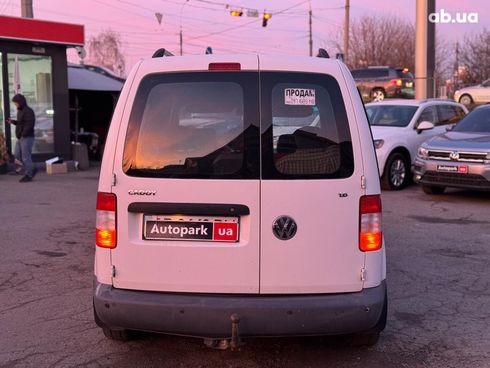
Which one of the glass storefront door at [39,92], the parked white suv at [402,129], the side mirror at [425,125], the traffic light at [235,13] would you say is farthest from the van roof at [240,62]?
the traffic light at [235,13]

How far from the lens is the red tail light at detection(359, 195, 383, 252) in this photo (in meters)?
3.66

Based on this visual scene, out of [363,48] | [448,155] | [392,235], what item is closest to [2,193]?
[392,235]

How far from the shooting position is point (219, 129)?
3.69 meters

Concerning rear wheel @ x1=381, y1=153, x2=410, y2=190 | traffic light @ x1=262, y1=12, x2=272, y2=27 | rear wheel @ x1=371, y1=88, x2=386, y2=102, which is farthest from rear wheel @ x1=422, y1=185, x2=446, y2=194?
rear wheel @ x1=371, y1=88, x2=386, y2=102

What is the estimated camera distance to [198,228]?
364cm

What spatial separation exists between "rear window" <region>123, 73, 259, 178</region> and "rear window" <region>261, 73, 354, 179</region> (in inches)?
3.7

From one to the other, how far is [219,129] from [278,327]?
1.23 metres

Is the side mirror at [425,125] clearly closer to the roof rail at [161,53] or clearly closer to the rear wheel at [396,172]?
the rear wheel at [396,172]

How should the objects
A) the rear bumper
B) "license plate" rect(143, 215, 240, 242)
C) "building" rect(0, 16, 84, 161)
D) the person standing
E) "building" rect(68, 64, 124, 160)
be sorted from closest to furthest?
the rear bumper
"license plate" rect(143, 215, 240, 242)
the person standing
"building" rect(0, 16, 84, 161)
"building" rect(68, 64, 124, 160)

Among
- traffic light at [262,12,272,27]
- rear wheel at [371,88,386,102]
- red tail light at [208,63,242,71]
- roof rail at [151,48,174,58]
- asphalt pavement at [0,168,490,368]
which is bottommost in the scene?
asphalt pavement at [0,168,490,368]

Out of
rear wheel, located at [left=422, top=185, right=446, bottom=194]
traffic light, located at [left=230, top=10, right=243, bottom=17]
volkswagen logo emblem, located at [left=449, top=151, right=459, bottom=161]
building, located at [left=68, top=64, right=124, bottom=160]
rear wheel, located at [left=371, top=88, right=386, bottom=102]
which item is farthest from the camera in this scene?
rear wheel, located at [left=371, top=88, right=386, bottom=102]

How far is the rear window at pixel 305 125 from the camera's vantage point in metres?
3.64

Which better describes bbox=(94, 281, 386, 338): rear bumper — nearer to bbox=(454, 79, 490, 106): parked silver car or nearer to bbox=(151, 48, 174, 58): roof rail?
bbox=(151, 48, 174, 58): roof rail

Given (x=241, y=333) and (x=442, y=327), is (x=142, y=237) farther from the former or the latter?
(x=442, y=327)
